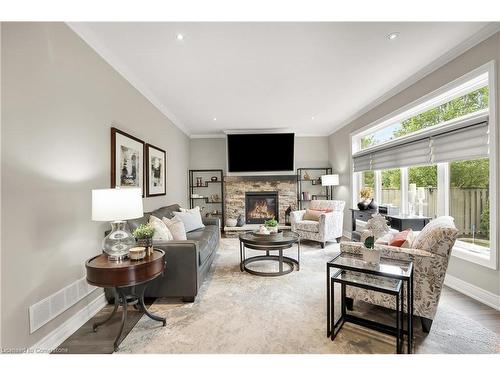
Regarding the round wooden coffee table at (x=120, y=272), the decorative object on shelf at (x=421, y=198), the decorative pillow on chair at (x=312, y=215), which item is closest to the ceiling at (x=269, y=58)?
the decorative object on shelf at (x=421, y=198)

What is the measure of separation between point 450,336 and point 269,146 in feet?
15.8

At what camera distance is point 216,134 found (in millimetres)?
6289

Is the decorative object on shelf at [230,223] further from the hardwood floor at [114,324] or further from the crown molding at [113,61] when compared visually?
the hardwood floor at [114,324]

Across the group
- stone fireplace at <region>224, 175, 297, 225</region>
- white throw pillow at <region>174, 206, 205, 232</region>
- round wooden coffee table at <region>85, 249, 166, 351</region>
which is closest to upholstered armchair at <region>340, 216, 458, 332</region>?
round wooden coffee table at <region>85, 249, 166, 351</region>

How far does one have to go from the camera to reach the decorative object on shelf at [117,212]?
175 cm

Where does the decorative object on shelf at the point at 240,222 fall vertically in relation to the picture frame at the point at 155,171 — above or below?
below

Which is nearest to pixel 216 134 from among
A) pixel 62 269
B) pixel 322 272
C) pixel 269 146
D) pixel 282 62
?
pixel 269 146

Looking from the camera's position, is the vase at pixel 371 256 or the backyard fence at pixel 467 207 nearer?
the vase at pixel 371 256

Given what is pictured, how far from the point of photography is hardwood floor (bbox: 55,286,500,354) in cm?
173

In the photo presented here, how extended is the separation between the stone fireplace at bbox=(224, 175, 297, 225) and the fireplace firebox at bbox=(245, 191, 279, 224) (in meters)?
0.03

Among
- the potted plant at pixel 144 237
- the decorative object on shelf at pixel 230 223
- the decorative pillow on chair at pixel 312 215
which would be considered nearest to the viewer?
the potted plant at pixel 144 237

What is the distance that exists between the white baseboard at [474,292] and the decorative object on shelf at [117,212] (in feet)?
11.4

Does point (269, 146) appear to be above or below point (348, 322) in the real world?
above
